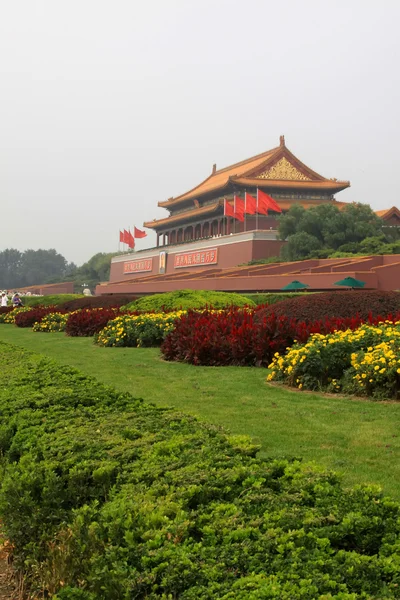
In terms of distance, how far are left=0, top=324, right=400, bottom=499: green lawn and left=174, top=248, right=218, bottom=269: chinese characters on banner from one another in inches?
1031

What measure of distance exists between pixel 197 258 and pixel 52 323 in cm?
2138

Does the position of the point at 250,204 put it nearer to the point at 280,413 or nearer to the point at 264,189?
the point at 264,189

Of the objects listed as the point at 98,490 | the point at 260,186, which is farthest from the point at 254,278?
the point at 98,490

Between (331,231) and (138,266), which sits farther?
(138,266)

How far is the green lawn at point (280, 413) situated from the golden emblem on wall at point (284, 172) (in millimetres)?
30031

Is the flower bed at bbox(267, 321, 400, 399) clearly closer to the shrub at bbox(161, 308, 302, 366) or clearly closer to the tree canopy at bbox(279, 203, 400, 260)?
the shrub at bbox(161, 308, 302, 366)

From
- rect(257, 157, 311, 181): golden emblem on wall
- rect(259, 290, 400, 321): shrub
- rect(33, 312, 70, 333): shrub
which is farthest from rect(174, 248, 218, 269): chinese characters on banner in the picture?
rect(259, 290, 400, 321): shrub

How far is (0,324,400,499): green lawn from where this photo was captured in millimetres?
3251

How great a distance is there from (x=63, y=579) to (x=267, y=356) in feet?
16.4

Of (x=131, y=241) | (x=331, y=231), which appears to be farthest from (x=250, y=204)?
(x=131, y=241)

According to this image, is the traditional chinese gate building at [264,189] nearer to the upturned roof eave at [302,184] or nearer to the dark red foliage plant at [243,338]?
the upturned roof eave at [302,184]

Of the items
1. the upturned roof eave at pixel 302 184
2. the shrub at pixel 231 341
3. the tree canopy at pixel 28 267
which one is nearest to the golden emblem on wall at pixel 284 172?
the upturned roof eave at pixel 302 184

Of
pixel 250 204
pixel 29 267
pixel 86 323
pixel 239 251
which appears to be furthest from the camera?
pixel 29 267

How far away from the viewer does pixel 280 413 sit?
4.37 meters
